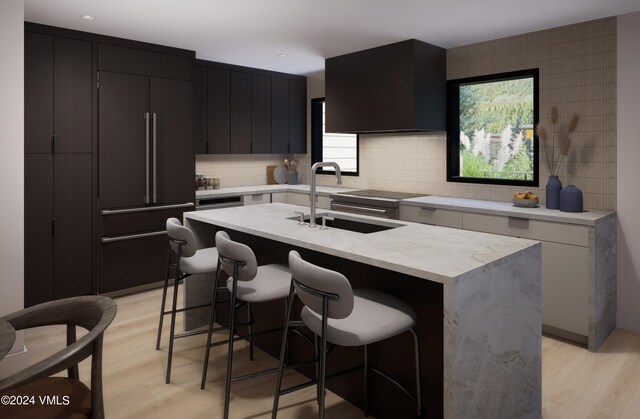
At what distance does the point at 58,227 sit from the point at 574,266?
425 centimetres

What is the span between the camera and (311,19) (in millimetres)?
3896

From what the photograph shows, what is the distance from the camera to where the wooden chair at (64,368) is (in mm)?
1288

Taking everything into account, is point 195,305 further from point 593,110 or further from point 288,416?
point 593,110

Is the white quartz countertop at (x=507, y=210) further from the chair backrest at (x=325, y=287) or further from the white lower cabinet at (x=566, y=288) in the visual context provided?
the chair backrest at (x=325, y=287)

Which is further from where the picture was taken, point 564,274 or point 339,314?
point 564,274

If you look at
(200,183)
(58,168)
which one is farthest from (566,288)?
(58,168)

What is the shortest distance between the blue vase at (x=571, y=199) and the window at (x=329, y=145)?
2.88 meters

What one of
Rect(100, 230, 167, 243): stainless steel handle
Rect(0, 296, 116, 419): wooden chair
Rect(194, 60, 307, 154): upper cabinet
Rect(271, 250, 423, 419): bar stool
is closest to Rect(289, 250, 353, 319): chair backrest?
Rect(271, 250, 423, 419): bar stool

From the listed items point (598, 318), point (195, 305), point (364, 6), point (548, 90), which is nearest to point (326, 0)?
point (364, 6)

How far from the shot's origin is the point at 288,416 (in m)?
2.46

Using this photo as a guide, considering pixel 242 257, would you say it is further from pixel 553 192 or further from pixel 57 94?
pixel 57 94

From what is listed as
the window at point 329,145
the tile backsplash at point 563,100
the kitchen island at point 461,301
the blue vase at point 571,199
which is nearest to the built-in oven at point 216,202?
the window at point 329,145

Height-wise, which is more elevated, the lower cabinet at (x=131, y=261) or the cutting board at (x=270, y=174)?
the cutting board at (x=270, y=174)

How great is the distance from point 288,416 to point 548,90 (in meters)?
3.46
